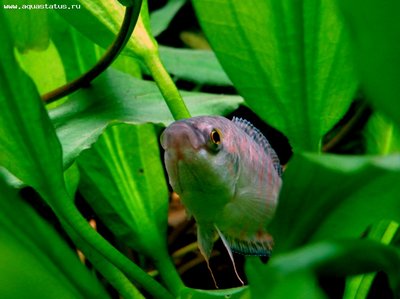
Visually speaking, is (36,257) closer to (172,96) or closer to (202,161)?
(202,161)

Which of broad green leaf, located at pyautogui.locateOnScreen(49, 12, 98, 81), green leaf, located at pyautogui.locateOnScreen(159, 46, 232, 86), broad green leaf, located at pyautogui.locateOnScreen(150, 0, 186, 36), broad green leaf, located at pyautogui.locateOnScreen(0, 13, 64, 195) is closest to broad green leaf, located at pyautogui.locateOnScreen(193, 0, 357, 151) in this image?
broad green leaf, located at pyautogui.locateOnScreen(0, 13, 64, 195)

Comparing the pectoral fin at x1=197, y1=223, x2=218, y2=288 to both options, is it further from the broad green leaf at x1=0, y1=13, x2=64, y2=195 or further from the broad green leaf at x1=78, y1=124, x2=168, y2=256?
the broad green leaf at x1=0, y1=13, x2=64, y2=195

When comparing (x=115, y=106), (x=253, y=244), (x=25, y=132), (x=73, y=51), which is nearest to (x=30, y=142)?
(x=25, y=132)

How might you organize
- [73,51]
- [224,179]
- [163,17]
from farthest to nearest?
[163,17]
[73,51]
[224,179]

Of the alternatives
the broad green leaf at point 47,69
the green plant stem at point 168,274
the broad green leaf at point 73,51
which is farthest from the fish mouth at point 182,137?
the broad green leaf at point 73,51

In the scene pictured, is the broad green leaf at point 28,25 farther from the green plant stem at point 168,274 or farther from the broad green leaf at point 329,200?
the broad green leaf at point 329,200

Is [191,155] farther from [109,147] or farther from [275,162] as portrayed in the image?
[109,147]
